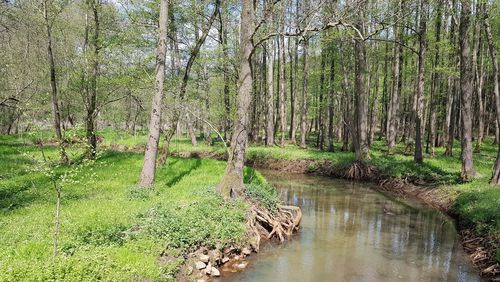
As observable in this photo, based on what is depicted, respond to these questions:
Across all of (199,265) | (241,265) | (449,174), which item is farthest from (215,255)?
(449,174)

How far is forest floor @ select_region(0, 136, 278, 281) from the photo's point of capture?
6.33 metres

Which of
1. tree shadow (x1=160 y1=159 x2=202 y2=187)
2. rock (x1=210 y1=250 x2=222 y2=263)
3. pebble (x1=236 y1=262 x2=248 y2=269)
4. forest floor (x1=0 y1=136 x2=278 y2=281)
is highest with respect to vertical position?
tree shadow (x1=160 y1=159 x2=202 y2=187)

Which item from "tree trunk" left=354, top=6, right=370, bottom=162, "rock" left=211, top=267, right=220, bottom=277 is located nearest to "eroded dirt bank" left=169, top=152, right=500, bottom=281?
"tree trunk" left=354, top=6, right=370, bottom=162

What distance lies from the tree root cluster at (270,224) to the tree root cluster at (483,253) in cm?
546

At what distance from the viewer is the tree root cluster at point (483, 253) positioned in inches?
364

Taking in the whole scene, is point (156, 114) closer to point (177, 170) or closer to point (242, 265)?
point (177, 170)

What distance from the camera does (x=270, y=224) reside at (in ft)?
38.8

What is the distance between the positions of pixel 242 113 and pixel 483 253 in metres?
8.30

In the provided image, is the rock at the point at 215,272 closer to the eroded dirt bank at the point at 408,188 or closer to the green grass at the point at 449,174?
the eroded dirt bank at the point at 408,188

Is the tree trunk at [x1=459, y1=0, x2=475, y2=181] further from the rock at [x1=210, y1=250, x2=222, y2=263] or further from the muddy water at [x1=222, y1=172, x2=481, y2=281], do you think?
the rock at [x1=210, y1=250, x2=222, y2=263]

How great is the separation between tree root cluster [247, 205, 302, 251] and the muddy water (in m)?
0.37

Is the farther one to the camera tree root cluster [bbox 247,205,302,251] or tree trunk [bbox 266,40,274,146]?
tree trunk [bbox 266,40,274,146]

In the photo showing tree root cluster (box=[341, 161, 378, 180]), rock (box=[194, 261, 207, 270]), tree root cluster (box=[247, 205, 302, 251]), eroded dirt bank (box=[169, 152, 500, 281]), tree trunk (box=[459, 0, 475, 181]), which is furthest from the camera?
tree root cluster (box=[341, 161, 378, 180])

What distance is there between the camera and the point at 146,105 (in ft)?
97.9
